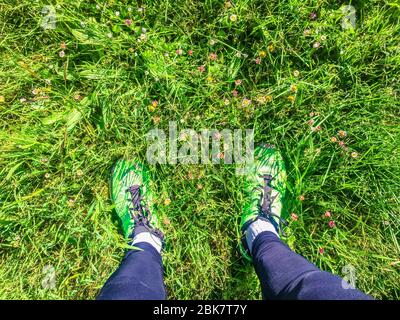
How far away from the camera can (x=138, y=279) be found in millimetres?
1438

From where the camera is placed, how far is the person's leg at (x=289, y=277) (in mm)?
1200

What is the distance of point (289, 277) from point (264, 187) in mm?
627

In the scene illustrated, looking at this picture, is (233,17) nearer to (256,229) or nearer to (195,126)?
(195,126)

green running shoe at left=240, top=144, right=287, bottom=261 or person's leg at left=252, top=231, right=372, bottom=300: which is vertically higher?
green running shoe at left=240, top=144, right=287, bottom=261

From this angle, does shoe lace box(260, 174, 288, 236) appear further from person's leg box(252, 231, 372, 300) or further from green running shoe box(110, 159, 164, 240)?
green running shoe box(110, 159, 164, 240)

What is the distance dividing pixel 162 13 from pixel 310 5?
795mm

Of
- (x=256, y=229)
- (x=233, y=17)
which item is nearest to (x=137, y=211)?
(x=256, y=229)

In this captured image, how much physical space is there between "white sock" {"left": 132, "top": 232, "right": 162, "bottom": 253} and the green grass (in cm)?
9

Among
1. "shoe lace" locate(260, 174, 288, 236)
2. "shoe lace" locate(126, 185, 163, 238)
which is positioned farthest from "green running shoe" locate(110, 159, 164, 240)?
"shoe lace" locate(260, 174, 288, 236)

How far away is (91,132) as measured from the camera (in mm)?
1917

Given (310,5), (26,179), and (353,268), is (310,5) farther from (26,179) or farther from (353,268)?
(26,179)

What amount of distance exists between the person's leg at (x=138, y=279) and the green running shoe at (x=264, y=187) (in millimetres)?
508

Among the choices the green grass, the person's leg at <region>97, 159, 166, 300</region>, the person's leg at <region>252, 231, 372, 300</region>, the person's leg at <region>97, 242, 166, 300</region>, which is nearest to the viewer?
the person's leg at <region>252, 231, 372, 300</region>

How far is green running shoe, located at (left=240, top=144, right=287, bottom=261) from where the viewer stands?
6.22 feet
